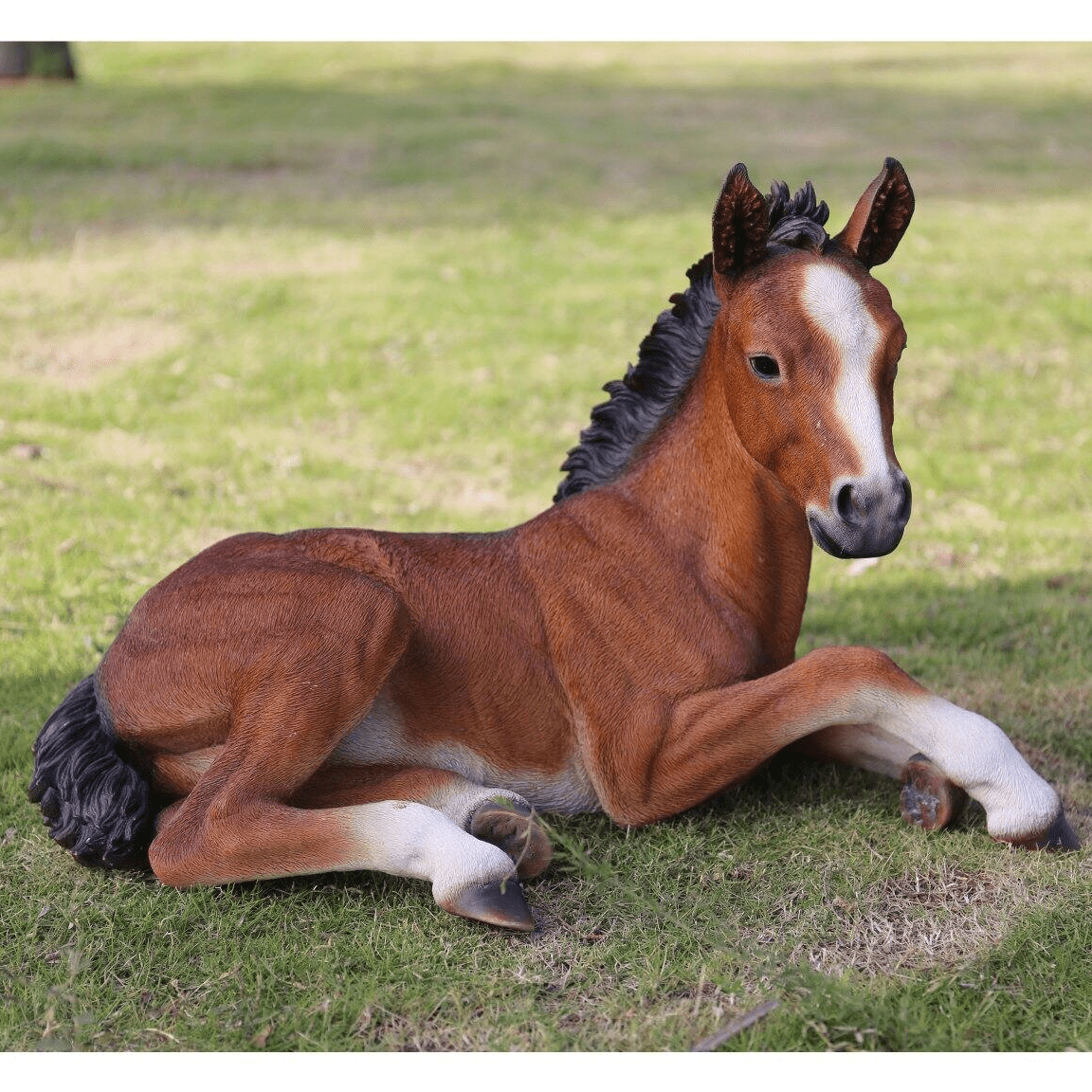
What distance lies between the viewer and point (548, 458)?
8688 mm

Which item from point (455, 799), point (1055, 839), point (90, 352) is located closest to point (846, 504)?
point (1055, 839)

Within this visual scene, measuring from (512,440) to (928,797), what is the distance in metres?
5.01

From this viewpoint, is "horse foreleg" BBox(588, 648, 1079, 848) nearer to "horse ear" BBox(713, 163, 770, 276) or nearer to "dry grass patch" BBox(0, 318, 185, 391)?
"horse ear" BBox(713, 163, 770, 276)

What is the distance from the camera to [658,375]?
A: 4633mm

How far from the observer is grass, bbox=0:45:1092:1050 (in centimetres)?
373

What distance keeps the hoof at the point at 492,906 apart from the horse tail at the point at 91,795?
1053 mm

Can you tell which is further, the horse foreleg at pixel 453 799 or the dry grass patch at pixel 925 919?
the horse foreleg at pixel 453 799

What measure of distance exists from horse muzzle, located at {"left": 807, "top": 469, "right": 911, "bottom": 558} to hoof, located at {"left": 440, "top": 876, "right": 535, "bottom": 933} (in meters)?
1.35

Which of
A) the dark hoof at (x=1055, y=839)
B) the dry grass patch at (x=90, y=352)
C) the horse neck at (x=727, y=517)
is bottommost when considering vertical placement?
the dark hoof at (x=1055, y=839)

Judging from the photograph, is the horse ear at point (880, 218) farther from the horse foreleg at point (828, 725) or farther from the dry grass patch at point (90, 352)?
the dry grass patch at point (90, 352)

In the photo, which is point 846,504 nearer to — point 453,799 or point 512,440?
point 453,799

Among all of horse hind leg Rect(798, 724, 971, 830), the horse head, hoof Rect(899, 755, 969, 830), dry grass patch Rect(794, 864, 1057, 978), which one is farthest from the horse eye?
dry grass patch Rect(794, 864, 1057, 978)

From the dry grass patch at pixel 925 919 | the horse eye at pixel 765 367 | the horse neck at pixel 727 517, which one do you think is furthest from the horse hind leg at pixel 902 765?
the horse eye at pixel 765 367

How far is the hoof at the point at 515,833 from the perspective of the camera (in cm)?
414
